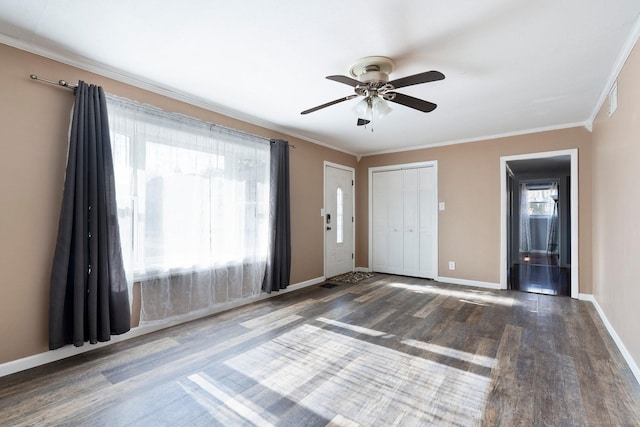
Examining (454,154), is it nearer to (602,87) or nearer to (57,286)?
(602,87)

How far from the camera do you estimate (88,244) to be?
2463 mm

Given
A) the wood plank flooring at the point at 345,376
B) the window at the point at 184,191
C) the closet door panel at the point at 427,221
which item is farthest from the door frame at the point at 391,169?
the window at the point at 184,191

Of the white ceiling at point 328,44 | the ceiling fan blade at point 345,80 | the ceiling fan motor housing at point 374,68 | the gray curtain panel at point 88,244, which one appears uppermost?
the white ceiling at point 328,44

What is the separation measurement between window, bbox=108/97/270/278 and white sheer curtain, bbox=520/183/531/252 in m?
8.44

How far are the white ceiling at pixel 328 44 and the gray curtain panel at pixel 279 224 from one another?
928mm

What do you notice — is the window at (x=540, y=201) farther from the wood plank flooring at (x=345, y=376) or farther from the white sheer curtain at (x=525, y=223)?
the wood plank flooring at (x=345, y=376)

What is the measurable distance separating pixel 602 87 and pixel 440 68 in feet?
5.82

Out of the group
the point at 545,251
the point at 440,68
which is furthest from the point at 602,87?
the point at 545,251

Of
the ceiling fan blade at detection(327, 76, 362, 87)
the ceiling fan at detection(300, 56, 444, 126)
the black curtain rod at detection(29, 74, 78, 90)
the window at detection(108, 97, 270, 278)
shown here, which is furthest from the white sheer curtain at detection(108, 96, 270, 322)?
the ceiling fan blade at detection(327, 76, 362, 87)

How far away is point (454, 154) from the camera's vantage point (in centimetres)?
512

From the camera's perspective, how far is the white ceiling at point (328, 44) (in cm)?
189

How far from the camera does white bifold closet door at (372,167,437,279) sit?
5.40m

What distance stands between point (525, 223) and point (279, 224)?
28.0 ft

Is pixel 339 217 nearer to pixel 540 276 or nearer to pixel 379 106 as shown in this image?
pixel 379 106
